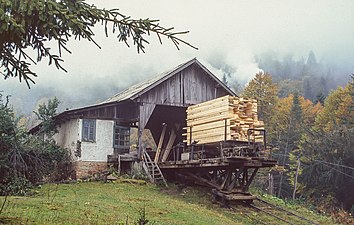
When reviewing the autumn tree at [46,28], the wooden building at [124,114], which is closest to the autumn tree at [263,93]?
the wooden building at [124,114]

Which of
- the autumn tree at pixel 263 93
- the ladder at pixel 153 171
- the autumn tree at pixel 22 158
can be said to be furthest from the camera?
the autumn tree at pixel 263 93

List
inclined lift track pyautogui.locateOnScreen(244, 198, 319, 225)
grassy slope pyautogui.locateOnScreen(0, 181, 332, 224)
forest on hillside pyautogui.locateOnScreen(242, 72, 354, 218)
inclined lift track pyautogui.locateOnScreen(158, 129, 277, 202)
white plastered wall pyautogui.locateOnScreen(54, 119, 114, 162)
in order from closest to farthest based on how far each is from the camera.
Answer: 1. grassy slope pyautogui.locateOnScreen(0, 181, 332, 224)
2. inclined lift track pyautogui.locateOnScreen(244, 198, 319, 225)
3. inclined lift track pyautogui.locateOnScreen(158, 129, 277, 202)
4. white plastered wall pyautogui.locateOnScreen(54, 119, 114, 162)
5. forest on hillside pyautogui.locateOnScreen(242, 72, 354, 218)

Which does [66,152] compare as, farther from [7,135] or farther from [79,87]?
[79,87]

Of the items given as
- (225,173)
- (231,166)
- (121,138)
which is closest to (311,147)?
(121,138)

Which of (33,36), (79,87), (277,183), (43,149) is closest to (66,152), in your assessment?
(43,149)

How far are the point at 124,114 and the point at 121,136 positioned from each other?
1.26m

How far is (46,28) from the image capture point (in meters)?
6.46

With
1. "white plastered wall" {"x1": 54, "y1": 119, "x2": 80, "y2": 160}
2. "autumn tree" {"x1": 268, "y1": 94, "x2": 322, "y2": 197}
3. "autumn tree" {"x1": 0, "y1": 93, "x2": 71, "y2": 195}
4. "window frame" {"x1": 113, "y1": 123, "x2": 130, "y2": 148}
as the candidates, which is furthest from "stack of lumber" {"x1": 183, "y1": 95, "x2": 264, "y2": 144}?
"autumn tree" {"x1": 268, "y1": 94, "x2": 322, "y2": 197}

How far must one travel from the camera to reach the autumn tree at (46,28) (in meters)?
6.13

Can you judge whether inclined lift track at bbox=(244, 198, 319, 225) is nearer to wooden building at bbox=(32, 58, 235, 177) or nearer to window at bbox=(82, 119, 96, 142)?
wooden building at bbox=(32, 58, 235, 177)

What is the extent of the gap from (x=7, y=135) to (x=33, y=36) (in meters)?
13.5

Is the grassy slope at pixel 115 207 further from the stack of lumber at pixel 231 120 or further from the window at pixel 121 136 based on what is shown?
the window at pixel 121 136

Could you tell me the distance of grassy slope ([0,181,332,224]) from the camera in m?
10.00

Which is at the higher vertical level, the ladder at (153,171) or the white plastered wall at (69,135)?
the white plastered wall at (69,135)
